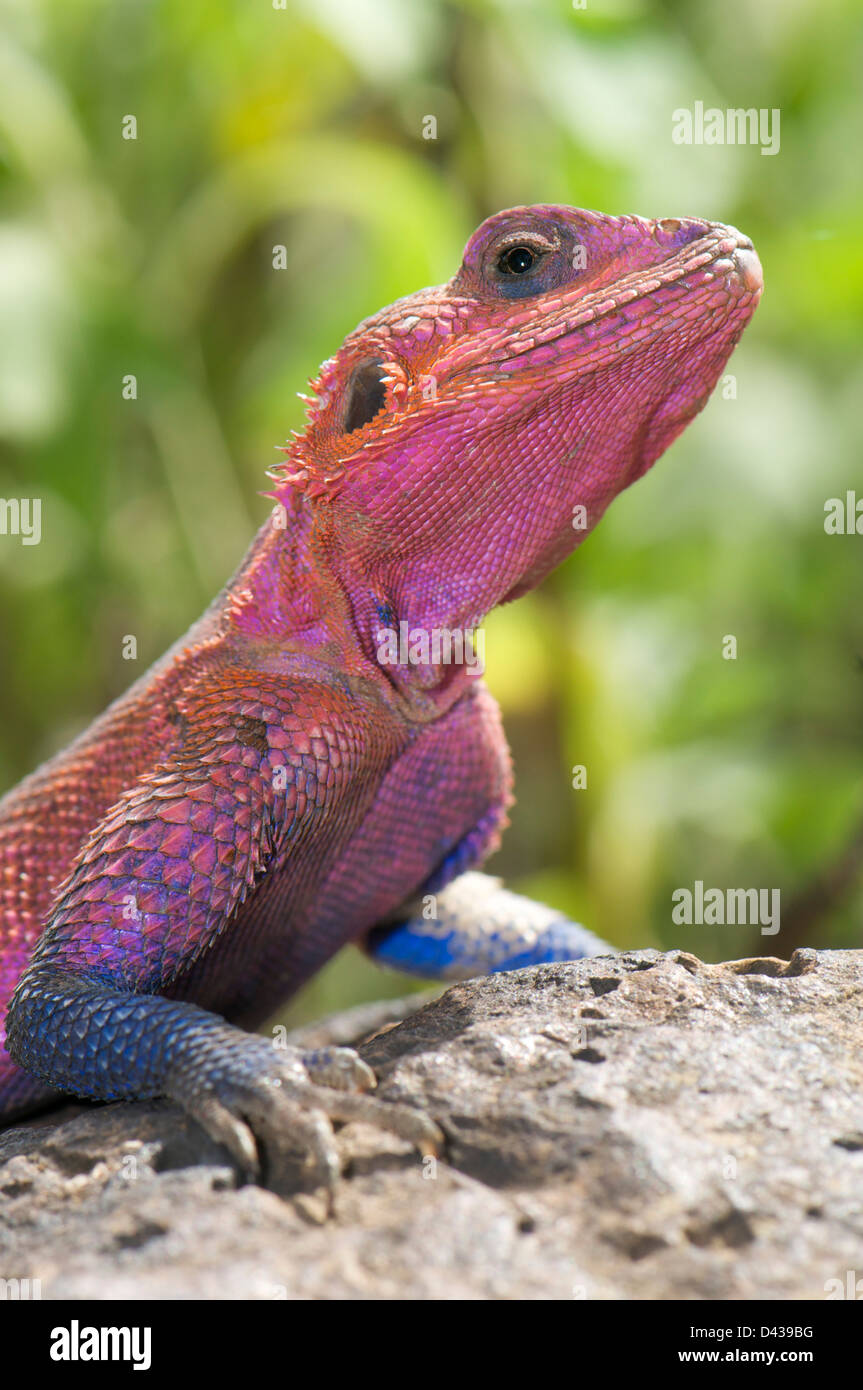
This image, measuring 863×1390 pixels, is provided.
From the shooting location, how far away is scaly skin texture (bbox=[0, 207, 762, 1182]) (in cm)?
233

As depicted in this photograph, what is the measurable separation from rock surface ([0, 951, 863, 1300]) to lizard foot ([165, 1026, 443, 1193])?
0.12 ft

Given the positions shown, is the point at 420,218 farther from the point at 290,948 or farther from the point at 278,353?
the point at 290,948

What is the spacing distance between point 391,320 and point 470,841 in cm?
124

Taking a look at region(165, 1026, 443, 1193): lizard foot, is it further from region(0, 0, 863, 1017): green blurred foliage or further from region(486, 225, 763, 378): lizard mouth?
region(0, 0, 863, 1017): green blurred foliage

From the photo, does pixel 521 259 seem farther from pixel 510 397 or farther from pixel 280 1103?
pixel 280 1103

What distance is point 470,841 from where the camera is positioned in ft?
10.1

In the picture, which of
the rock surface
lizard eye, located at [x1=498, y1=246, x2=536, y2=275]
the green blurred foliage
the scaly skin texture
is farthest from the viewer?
the green blurred foliage

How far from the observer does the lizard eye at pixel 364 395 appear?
2.55 m

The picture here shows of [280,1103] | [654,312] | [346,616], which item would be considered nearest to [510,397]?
[654,312]

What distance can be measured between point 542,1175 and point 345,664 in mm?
1145

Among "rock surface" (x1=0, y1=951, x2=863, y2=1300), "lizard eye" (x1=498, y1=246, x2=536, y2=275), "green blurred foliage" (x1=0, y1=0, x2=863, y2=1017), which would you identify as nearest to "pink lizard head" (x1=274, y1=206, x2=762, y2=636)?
"lizard eye" (x1=498, y1=246, x2=536, y2=275)

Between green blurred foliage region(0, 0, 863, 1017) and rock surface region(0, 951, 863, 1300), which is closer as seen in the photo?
rock surface region(0, 951, 863, 1300)
